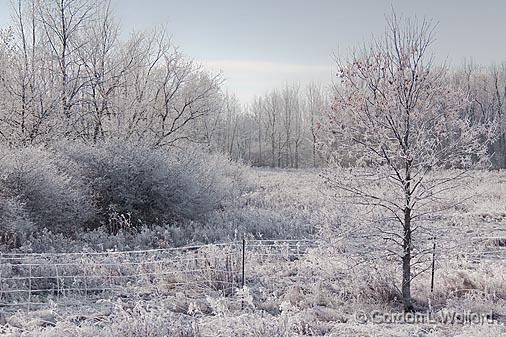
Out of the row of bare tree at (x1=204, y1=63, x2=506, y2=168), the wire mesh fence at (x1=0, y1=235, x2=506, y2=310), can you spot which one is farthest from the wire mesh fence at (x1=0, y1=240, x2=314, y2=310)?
the row of bare tree at (x1=204, y1=63, x2=506, y2=168)

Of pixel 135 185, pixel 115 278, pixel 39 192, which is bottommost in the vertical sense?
pixel 115 278

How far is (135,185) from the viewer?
1575cm

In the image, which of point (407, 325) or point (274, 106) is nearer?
point (407, 325)

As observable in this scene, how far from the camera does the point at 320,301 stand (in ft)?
25.7

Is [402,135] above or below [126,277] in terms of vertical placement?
above

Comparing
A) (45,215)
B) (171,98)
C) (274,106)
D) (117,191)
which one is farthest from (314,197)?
(274,106)

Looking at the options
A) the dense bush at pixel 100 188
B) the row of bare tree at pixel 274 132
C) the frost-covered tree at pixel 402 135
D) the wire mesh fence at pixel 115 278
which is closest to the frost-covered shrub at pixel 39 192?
the dense bush at pixel 100 188

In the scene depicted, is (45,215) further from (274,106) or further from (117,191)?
(274,106)

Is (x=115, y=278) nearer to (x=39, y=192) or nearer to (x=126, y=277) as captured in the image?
(x=126, y=277)

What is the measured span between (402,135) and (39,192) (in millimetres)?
9713

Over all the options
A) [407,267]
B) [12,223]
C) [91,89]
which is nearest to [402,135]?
[407,267]

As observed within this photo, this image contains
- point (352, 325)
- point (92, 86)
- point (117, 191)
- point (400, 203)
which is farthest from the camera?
point (92, 86)

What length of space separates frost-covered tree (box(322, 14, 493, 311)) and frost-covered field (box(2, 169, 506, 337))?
20.1 inches

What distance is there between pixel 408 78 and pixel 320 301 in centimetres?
352
